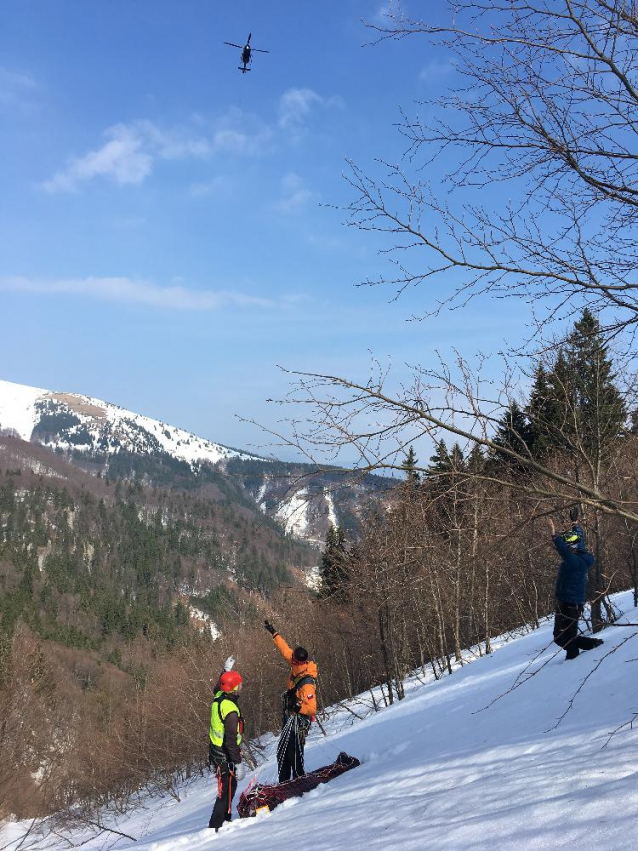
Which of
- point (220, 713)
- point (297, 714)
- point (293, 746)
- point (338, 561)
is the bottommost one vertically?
point (293, 746)

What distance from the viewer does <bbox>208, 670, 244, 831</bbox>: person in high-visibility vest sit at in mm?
6793

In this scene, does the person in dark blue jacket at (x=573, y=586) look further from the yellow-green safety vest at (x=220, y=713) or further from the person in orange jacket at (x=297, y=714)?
the yellow-green safety vest at (x=220, y=713)

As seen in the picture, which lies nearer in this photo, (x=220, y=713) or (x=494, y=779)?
(x=494, y=779)

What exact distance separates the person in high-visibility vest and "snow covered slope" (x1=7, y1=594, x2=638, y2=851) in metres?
0.44

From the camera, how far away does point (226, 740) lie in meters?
6.95

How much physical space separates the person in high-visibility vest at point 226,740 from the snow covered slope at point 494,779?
44 cm

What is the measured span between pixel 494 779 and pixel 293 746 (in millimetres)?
3982

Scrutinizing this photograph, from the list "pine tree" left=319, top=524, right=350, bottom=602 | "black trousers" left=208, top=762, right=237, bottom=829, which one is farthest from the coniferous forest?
"black trousers" left=208, top=762, right=237, bottom=829

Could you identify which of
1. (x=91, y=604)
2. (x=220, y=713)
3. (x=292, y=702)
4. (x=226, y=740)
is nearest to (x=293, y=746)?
(x=292, y=702)

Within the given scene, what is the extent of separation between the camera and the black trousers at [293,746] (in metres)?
7.34

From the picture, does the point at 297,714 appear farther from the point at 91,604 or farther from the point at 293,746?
the point at 91,604

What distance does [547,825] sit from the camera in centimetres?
296

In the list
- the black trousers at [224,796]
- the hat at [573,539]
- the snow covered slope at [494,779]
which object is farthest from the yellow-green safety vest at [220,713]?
the hat at [573,539]

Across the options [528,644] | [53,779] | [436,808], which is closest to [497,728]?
[436,808]
